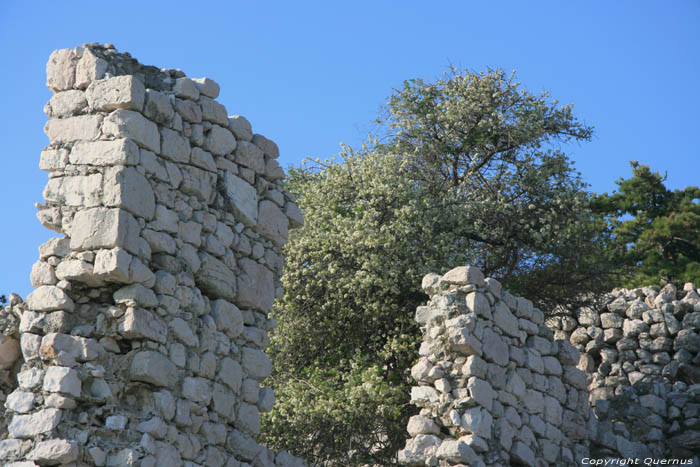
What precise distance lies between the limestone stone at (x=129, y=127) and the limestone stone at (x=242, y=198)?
0.95m

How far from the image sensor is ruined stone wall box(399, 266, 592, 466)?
8266 millimetres

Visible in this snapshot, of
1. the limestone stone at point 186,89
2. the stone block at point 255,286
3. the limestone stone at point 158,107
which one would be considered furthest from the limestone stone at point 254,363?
the limestone stone at point 186,89

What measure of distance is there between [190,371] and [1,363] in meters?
1.44

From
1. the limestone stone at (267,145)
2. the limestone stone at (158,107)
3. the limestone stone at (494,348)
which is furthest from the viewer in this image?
the limestone stone at (494,348)

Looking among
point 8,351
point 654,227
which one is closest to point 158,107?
point 8,351

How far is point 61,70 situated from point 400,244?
780 cm

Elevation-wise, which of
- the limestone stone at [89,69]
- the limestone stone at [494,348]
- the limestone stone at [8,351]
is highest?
the limestone stone at [89,69]

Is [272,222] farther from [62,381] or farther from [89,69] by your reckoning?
[62,381]

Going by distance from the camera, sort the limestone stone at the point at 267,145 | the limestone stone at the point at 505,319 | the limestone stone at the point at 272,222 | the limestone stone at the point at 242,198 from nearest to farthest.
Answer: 1. the limestone stone at the point at 242,198
2. the limestone stone at the point at 272,222
3. the limestone stone at the point at 267,145
4. the limestone stone at the point at 505,319

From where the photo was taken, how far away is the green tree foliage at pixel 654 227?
19625mm

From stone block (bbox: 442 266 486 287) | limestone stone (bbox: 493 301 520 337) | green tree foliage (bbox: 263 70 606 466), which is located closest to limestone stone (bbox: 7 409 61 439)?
stone block (bbox: 442 266 486 287)

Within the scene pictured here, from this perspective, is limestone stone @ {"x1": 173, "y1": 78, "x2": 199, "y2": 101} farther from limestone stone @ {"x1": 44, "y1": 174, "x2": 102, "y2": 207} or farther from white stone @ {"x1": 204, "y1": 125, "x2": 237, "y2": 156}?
limestone stone @ {"x1": 44, "y1": 174, "x2": 102, "y2": 207}

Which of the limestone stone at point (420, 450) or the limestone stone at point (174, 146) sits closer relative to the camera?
the limestone stone at point (174, 146)

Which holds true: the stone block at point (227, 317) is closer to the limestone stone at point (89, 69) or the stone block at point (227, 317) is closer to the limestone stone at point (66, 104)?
the limestone stone at point (66, 104)
